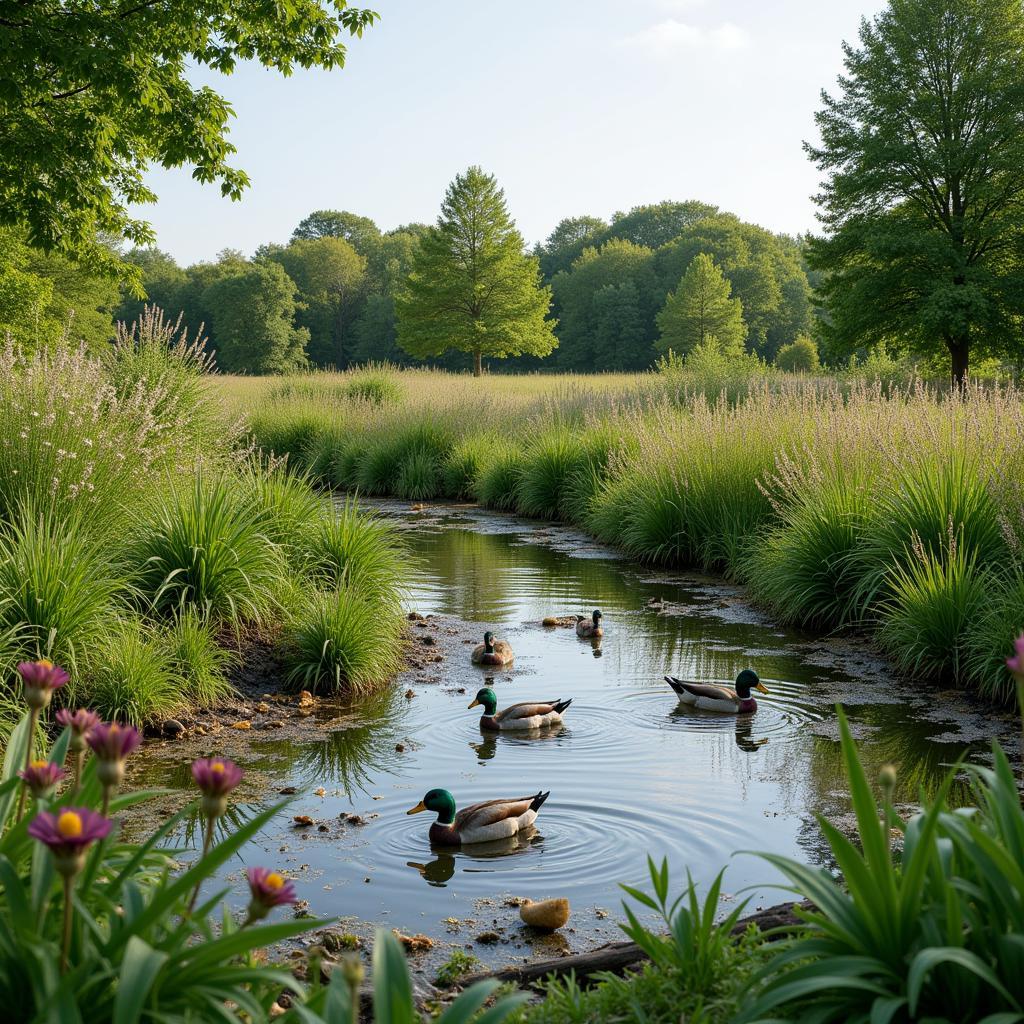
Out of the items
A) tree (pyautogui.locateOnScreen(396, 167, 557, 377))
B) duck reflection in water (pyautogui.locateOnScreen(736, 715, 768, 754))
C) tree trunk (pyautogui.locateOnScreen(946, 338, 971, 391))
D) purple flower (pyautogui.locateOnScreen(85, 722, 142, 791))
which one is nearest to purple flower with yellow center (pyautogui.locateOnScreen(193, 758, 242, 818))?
purple flower (pyautogui.locateOnScreen(85, 722, 142, 791))

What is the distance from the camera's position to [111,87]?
12625 millimetres

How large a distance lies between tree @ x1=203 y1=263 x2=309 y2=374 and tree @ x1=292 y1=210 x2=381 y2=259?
1180 inches

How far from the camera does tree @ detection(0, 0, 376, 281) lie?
1136 centimetres

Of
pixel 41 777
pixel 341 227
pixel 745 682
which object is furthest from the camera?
pixel 341 227

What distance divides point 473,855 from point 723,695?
8.31 feet

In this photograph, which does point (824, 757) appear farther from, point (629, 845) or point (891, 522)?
point (891, 522)

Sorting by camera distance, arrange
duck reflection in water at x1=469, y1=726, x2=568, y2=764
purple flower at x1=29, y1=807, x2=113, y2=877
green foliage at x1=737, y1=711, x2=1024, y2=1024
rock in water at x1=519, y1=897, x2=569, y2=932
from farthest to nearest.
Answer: duck reflection in water at x1=469, y1=726, x2=568, y2=764, rock in water at x1=519, y1=897, x2=569, y2=932, green foliage at x1=737, y1=711, x2=1024, y2=1024, purple flower at x1=29, y1=807, x2=113, y2=877

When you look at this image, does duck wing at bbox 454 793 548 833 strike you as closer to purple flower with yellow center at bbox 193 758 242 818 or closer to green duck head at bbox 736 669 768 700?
green duck head at bbox 736 669 768 700

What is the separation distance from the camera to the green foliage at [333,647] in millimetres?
7129

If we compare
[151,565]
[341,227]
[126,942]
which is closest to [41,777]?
[126,942]

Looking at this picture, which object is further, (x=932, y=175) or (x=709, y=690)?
(x=932, y=175)

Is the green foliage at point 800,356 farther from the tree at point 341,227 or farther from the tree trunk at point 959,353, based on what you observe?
the tree at point 341,227

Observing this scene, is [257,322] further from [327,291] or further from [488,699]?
[488,699]

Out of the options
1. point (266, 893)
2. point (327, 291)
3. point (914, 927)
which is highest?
point (327, 291)
